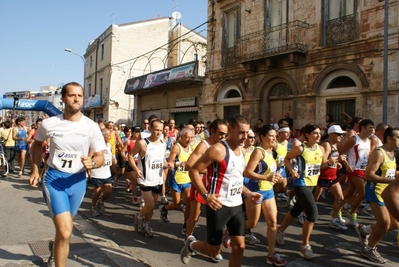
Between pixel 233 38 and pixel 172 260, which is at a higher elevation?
pixel 233 38

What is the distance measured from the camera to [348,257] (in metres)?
5.02

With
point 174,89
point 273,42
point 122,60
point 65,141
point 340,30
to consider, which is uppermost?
point 122,60

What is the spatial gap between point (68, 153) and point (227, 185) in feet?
5.78

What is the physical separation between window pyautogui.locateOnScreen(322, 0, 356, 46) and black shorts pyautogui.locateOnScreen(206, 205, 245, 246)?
11688 millimetres

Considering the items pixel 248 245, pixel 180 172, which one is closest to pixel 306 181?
pixel 248 245

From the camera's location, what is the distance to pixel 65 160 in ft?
12.6

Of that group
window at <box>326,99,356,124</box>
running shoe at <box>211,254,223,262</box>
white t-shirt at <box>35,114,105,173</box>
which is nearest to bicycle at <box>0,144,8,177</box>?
white t-shirt at <box>35,114,105,173</box>

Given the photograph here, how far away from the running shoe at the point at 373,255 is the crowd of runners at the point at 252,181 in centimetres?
1

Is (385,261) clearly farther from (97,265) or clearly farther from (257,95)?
(257,95)

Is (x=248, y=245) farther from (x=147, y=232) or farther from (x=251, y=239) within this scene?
(x=147, y=232)

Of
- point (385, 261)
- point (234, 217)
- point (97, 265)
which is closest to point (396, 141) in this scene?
point (385, 261)

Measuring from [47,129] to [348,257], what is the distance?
435 cm

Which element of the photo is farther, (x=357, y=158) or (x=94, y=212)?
(x=94, y=212)

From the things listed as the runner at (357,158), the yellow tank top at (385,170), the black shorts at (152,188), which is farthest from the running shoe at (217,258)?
the runner at (357,158)
